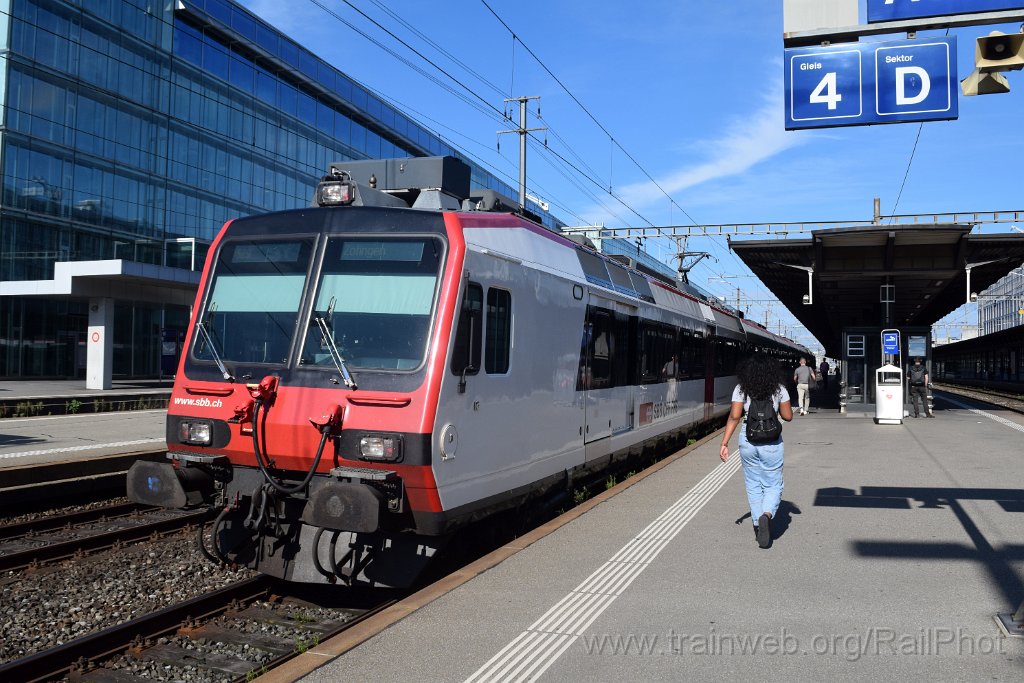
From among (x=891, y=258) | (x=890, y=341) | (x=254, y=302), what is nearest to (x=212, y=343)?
(x=254, y=302)

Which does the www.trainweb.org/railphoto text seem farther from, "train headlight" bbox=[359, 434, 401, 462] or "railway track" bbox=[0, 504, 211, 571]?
"railway track" bbox=[0, 504, 211, 571]

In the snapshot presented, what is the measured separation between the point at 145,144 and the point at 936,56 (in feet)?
119

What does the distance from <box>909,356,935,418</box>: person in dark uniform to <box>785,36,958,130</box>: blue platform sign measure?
1582 centimetres

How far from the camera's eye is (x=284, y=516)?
20.4ft

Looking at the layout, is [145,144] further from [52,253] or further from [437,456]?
[437,456]

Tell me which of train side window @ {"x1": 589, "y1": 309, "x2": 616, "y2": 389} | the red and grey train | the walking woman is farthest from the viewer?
train side window @ {"x1": 589, "y1": 309, "x2": 616, "y2": 389}

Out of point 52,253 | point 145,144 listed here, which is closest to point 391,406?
point 52,253

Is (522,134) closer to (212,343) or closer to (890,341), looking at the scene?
(890,341)

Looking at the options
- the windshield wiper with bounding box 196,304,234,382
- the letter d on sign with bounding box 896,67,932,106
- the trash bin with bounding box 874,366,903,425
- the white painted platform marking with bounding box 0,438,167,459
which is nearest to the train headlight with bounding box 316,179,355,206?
the windshield wiper with bounding box 196,304,234,382

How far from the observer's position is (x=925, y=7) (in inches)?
278

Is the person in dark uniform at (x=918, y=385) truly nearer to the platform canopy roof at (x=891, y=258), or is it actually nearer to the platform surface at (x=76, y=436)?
the platform canopy roof at (x=891, y=258)

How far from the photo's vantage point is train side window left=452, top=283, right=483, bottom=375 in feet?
20.5

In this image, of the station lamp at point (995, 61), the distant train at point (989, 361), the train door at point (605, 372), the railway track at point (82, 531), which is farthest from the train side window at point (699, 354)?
the distant train at point (989, 361)

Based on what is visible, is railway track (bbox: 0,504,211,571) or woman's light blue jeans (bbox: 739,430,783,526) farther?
railway track (bbox: 0,504,211,571)
